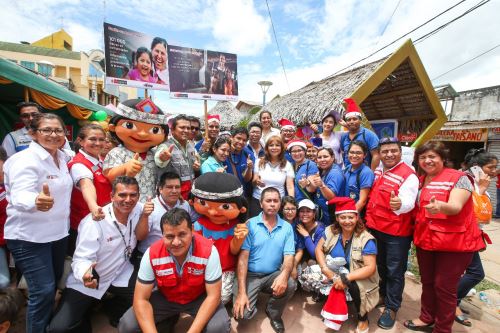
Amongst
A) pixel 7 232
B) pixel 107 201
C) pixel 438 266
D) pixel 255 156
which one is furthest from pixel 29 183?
pixel 438 266

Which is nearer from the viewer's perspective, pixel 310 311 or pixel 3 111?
pixel 310 311

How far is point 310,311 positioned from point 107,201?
245 centimetres

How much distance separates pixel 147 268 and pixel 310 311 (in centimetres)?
193

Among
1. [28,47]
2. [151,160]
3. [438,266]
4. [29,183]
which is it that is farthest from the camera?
[28,47]

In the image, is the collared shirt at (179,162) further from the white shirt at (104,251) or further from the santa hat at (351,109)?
the santa hat at (351,109)

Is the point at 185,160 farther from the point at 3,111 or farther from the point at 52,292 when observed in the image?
the point at 3,111

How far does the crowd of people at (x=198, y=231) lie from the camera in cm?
207

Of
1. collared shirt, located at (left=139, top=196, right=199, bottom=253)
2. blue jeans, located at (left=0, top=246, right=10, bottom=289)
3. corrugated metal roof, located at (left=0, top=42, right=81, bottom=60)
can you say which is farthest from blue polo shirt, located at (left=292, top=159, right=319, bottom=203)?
corrugated metal roof, located at (left=0, top=42, right=81, bottom=60)

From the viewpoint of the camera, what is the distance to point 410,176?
2.61m

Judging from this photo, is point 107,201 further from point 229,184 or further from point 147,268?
point 229,184

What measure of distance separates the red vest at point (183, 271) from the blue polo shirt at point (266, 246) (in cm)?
73

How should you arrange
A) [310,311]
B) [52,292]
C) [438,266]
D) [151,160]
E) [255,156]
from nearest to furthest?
1. [52,292]
2. [438,266]
3. [151,160]
4. [310,311]
5. [255,156]

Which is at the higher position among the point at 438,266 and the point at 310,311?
the point at 438,266

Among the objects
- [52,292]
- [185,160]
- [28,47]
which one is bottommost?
[52,292]
